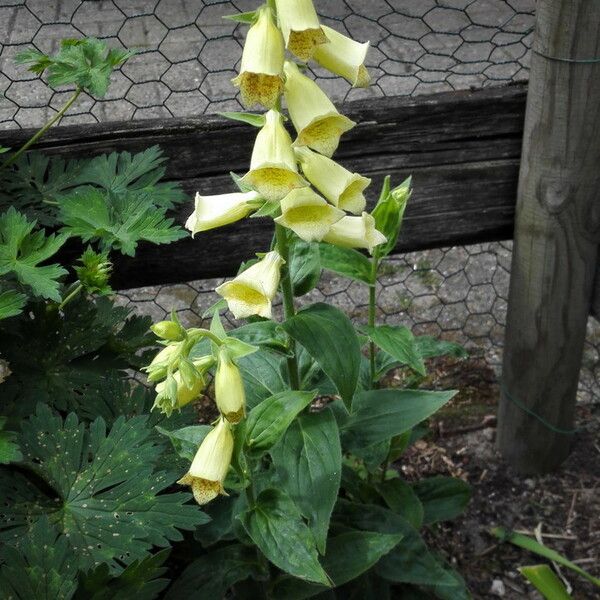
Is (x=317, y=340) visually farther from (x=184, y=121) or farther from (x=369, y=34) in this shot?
(x=369, y=34)

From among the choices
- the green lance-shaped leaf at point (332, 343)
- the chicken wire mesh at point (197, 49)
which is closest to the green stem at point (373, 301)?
the green lance-shaped leaf at point (332, 343)

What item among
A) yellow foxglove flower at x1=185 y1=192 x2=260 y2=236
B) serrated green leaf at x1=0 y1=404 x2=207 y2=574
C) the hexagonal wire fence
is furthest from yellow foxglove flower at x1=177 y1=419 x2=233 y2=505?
the hexagonal wire fence

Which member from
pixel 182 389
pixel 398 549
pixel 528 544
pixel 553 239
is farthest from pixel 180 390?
pixel 528 544

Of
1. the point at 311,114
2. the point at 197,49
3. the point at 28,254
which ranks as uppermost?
the point at 197,49

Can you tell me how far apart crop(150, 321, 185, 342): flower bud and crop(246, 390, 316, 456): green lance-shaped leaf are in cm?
17

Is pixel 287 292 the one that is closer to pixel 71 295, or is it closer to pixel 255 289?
pixel 255 289

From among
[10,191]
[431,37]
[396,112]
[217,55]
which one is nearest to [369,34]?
[431,37]

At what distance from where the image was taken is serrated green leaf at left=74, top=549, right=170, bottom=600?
1.05 m

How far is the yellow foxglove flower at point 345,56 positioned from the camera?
101cm

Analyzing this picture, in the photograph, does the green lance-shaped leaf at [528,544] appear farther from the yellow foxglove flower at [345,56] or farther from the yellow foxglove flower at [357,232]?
the yellow foxglove flower at [345,56]

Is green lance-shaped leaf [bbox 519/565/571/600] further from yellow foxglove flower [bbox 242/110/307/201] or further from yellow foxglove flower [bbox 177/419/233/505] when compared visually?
yellow foxglove flower [bbox 242/110/307/201]

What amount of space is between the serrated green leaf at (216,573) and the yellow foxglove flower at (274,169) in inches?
24.2

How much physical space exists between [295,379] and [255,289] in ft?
0.78

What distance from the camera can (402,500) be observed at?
1604 mm
